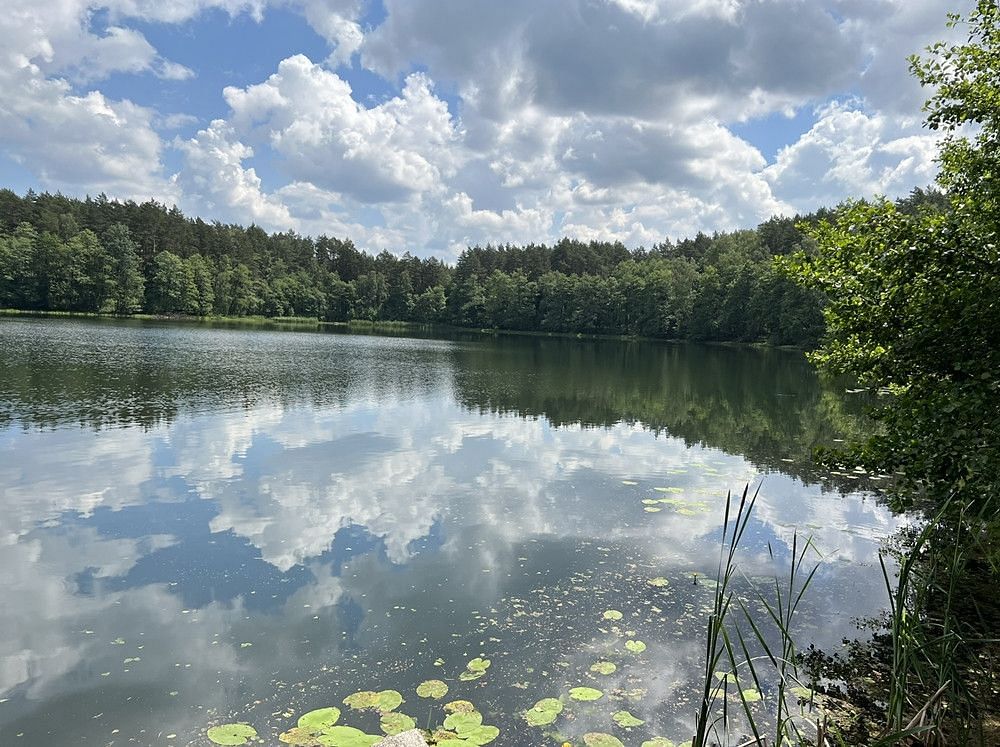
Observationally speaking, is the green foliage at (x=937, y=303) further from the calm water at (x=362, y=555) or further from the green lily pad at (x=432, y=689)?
the green lily pad at (x=432, y=689)

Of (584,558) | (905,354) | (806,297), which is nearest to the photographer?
(905,354)

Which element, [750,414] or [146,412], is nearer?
[146,412]

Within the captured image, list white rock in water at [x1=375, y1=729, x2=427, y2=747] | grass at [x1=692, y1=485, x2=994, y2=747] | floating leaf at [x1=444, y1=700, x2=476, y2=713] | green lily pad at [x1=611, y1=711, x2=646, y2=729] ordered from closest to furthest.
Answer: grass at [x1=692, y1=485, x2=994, y2=747], white rock in water at [x1=375, y1=729, x2=427, y2=747], green lily pad at [x1=611, y1=711, x2=646, y2=729], floating leaf at [x1=444, y1=700, x2=476, y2=713]

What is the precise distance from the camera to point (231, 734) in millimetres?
5555

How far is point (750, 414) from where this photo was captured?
26.8 metres

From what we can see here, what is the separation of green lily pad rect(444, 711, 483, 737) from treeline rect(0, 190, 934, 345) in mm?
65833

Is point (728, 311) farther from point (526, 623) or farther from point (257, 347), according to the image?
point (526, 623)

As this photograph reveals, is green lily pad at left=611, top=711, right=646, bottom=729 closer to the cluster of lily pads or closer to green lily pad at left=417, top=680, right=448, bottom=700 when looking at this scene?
the cluster of lily pads

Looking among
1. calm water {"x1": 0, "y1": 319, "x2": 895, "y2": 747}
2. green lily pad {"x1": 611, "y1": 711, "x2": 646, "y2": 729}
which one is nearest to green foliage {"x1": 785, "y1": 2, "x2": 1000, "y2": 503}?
calm water {"x1": 0, "y1": 319, "x2": 895, "y2": 747}

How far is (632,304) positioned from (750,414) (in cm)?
8278

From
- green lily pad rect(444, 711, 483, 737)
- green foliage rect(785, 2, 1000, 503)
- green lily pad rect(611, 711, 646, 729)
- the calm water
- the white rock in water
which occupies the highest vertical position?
green foliage rect(785, 2, 1000, 503)

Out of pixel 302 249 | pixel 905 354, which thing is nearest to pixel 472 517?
pixel 905 354

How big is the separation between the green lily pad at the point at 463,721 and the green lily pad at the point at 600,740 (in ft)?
3.16

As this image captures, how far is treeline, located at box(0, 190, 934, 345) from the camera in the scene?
292 feet
